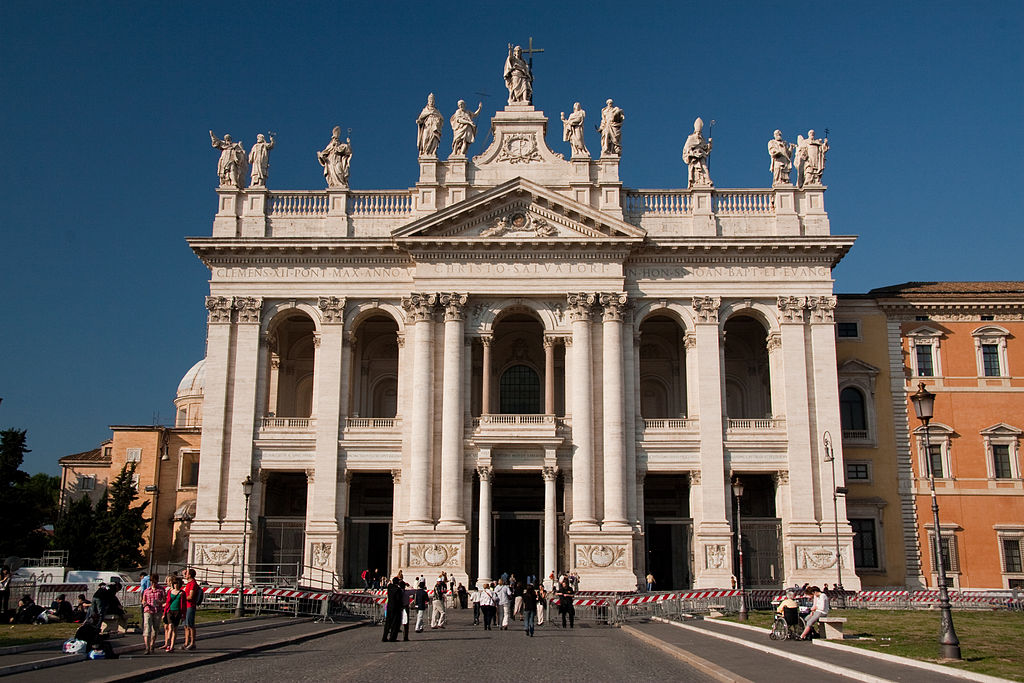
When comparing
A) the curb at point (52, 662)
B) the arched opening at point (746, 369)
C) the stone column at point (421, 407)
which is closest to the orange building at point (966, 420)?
the arched opening at point (746, 369)

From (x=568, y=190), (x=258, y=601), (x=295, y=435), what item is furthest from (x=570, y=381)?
(x=258, y=601)

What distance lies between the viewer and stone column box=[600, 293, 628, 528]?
139 feet

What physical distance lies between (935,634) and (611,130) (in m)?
28.6

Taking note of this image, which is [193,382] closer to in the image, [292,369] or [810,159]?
[292,369]

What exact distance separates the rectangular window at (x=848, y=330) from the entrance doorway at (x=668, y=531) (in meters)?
10.8

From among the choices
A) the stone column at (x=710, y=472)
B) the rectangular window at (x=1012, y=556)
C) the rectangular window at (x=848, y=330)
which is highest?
the rectangular window at (x=848, y=330)

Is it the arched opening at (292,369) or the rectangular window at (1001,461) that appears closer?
the rectangular window at (1001,461)

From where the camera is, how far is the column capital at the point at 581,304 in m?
A: 44.4

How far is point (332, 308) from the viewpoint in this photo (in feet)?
149

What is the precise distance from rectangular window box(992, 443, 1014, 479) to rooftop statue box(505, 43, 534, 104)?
90.9 ft

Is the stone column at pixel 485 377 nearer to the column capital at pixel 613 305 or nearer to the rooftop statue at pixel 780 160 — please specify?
the column capital at pixel 613 305

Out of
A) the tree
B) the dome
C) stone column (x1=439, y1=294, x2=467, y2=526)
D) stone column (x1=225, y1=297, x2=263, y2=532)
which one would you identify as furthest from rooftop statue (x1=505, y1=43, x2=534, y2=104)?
the dome

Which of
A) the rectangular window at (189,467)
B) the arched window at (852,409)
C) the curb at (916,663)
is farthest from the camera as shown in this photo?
the rectangular window at (189,467)

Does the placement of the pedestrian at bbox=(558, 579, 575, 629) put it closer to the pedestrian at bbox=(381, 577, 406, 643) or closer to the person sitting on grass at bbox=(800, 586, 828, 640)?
the pedestrian at bbox=(381, 577, 406, 643)
